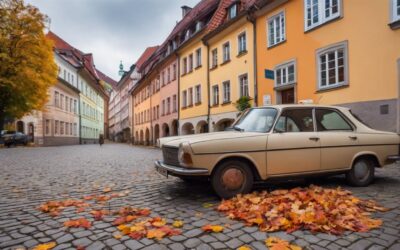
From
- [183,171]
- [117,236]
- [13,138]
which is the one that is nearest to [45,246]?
[117,236]

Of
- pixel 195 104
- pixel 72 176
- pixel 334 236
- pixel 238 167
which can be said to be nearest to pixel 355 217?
pixel 334 236

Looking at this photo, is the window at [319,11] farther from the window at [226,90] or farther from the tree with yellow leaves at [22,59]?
the tree with yellow leaves at [22,59]

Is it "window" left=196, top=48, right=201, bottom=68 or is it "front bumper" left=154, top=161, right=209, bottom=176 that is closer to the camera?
"front bumper" left=154, top=161, right=209, bottom=176

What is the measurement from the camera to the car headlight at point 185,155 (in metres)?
5.18

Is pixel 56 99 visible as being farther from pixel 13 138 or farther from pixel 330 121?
pixel 330 121

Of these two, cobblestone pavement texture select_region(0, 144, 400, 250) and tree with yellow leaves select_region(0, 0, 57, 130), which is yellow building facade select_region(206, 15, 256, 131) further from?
tree with yellow leaves select_region(0, 0, 57, 130)

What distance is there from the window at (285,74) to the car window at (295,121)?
9.43m

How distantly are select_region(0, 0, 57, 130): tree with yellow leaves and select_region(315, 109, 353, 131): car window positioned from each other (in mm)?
26109

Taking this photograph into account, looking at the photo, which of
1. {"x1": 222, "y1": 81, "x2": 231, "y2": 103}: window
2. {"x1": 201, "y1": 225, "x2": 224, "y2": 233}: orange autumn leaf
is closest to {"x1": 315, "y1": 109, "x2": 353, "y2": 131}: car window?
{"x1": 201, "y1": 225, "x2": 224, "y2": 233}: orange autumn leaf

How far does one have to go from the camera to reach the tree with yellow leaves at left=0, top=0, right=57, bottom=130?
86.8 ft

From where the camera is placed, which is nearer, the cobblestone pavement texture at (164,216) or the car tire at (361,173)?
the cobblestone pavement texture at (164,216)

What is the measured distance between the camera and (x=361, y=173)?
20.7ft

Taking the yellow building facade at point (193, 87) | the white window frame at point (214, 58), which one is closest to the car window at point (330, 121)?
the white window frame at point (214, 58)

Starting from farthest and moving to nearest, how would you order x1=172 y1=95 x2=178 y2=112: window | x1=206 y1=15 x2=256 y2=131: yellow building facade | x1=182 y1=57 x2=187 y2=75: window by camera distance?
1. x1=172 y1=95 x2=178 y2=112: window
2. x1=182 y1=57 x2=187 y2=75: window
3. x1=206 y1=15 x2=256 y2=131: yellow building facade
